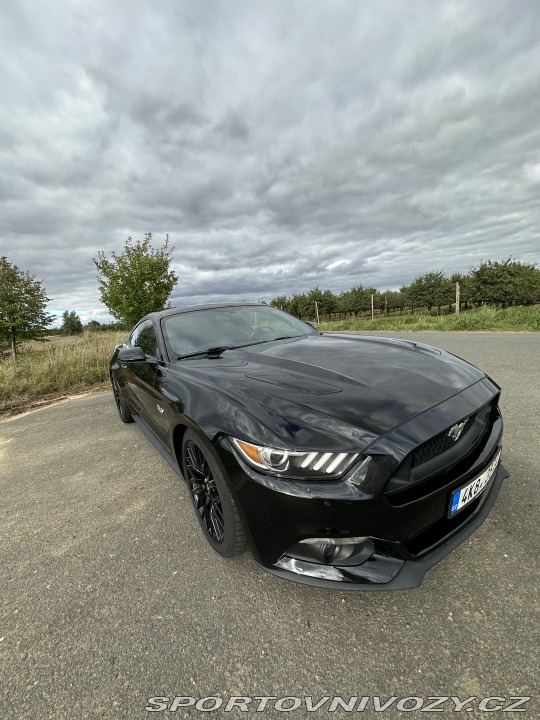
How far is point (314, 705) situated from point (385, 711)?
0.24 metres

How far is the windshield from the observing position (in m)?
2.78

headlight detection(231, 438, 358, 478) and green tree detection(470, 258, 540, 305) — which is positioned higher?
green tree detection(470, 258, 540, 305)

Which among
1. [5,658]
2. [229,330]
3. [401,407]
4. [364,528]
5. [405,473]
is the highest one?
[229,330]

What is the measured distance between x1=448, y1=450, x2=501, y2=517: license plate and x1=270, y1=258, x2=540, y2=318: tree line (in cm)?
3471

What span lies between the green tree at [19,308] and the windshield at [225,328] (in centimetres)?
1333

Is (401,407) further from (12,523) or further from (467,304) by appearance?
(467,304)

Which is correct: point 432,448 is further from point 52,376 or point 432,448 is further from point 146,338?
point 52,376

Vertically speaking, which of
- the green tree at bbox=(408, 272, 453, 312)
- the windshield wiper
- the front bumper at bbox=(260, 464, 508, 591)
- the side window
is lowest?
the front bumper at bbox=(260, 464, 508, 591)

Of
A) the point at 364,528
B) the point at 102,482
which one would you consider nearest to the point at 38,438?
the point at 102,482

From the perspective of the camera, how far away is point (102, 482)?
288cm

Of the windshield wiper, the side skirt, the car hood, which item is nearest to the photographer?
the car hood

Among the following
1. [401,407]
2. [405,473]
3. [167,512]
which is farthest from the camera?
[167,512]

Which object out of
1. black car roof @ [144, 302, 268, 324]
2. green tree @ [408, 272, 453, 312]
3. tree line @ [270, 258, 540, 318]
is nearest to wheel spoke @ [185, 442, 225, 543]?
black car roof @ [144, 302, 268, 324]

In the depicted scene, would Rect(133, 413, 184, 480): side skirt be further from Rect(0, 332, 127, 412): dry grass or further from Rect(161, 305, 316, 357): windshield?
Rect(0, 332, 127, 412): dry grass
